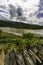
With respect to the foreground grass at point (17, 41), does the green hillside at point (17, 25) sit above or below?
above

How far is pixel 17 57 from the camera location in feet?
20.2

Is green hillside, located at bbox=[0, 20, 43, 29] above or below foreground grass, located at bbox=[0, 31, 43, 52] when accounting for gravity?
above

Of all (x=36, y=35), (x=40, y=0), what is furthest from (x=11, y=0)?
(x=36, y=35)

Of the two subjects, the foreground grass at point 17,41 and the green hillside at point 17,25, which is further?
the green hillside at point 17,25

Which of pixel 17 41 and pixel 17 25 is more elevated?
pixel 17 25

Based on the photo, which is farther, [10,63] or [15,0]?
[15,0]

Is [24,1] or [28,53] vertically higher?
[24,1]

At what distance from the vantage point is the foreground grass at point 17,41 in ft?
20.1

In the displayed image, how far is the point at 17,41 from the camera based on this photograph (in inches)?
243

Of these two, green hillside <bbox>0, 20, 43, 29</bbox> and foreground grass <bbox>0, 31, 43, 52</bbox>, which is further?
green hillside <bbox>0, 20, 43, 29</bbox>

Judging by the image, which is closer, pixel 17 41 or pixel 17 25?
pixel 17 41

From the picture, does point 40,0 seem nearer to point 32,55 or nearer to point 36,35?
point 36,35

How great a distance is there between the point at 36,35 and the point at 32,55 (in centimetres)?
61

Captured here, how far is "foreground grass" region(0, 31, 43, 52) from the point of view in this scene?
241 inches
